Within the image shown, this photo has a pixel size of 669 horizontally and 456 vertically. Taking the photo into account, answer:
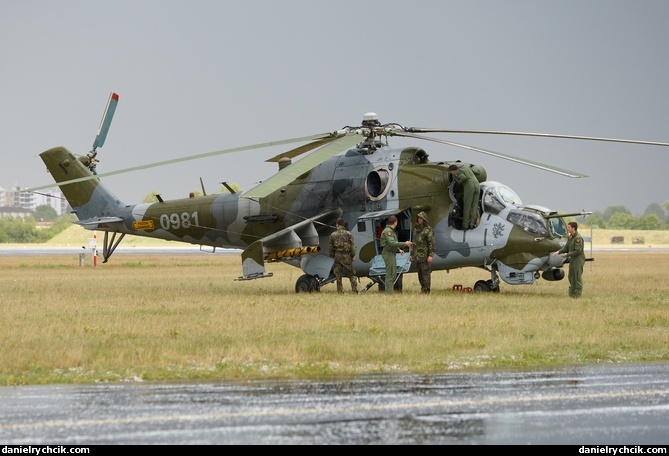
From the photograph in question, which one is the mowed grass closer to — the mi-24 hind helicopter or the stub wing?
the mi-24 hind helicopter

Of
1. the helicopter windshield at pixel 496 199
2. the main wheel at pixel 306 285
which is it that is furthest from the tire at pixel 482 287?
the main wheel at pixel 306 285

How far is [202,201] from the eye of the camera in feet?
84.4

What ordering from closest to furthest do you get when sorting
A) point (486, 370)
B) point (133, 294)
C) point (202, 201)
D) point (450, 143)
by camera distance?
1. point (486, 370)
2. point (450, 143)
3. point (133, 294)
4. point (202, 201)

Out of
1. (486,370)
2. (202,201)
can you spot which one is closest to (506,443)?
(486,370)

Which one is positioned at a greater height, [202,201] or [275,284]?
[202,201]

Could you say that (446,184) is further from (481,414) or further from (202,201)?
Answer: (481,414)

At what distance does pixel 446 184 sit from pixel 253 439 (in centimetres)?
1495

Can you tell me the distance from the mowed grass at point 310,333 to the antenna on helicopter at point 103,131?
6.01 meters

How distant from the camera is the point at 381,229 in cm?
2281

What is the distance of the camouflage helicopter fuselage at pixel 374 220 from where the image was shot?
21547 millimetres

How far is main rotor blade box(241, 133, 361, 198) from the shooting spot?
704 inches

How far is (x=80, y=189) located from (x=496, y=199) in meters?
12.3

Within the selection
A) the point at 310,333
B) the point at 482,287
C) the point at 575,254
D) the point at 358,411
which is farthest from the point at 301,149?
the point at 358,411

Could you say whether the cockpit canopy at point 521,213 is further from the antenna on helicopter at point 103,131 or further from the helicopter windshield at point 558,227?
the antenna on helicopter at point 103,131
